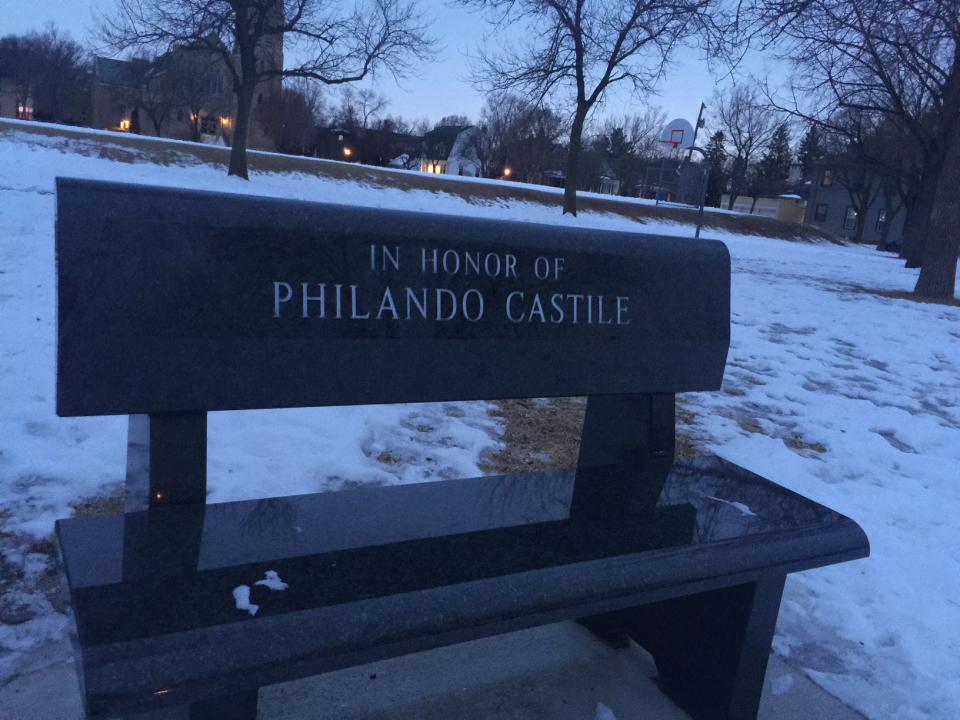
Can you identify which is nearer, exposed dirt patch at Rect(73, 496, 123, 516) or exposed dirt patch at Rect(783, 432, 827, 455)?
exposed dirt patch at Rect(73, 496, 123, 516)

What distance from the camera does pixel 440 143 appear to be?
66812 mm

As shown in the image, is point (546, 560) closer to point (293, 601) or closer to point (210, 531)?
point (293, 601)

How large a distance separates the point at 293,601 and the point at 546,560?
668 mm

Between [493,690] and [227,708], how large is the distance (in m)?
1.06

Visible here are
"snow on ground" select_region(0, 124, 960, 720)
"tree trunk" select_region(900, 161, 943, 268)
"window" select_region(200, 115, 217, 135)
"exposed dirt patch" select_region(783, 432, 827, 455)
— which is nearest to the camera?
"snow on ground" select_region(0, 124, 960, 720)

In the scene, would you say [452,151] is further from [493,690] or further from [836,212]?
[493,690]

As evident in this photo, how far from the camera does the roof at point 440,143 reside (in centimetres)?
6581

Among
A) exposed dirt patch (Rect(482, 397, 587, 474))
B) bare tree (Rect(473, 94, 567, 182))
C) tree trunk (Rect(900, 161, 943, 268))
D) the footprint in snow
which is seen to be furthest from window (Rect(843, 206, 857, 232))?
the footprint in snow

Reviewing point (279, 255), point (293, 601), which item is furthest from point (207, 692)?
point (279, 255)

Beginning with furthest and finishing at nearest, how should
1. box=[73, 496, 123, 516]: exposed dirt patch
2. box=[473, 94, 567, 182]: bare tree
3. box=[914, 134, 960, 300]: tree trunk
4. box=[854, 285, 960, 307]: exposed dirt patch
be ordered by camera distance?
box=[473, 94, 567, 182]: bare tree → box=[914, 134, 960, 300]: tree trunk → box=[854, 285, 960, 307]: exposed dirt patch → box=[73, 496, 123, 516]: exposed dirt patch

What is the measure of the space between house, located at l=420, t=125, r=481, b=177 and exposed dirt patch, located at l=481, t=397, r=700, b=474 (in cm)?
6167

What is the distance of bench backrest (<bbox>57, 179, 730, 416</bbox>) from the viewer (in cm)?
193

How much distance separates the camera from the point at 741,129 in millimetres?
64562

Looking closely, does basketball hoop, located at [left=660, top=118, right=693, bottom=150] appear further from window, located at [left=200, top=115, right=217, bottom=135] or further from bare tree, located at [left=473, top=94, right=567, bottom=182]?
window, located at [left=200, top=115, right=217, bottom=135]
